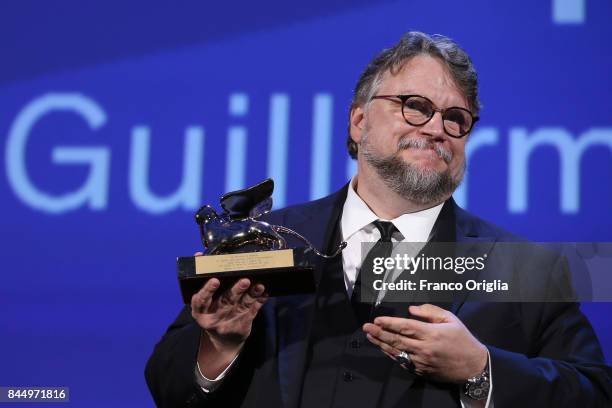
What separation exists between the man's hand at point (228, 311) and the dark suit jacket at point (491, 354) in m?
0.06

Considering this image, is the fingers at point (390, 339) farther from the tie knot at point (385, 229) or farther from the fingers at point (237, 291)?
the tie knot at point (385, 229)

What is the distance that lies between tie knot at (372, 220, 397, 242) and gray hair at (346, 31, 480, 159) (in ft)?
1.25

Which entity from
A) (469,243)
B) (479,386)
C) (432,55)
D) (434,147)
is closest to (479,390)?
(479,386)

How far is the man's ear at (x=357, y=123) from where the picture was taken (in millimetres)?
2301

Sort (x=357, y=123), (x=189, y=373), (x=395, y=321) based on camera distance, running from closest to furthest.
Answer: (x=395, y=321) < (x=189, y=373) < (x=357, y=123)

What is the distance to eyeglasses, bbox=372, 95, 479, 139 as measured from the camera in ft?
6.76

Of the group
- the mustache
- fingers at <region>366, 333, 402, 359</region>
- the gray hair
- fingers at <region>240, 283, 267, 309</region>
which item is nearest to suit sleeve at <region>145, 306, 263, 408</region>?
fingers at <region>240, 283, 267, 309</region>

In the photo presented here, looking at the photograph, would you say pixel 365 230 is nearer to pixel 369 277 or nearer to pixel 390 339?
pixel 369 277

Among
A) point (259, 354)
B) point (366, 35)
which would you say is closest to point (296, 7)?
point (366, 35)

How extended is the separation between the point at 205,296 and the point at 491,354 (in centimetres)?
58

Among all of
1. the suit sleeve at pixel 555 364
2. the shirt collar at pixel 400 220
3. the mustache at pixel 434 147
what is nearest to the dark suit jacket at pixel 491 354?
the suit sleeve at pixel 555 364

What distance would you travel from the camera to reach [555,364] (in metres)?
1.75

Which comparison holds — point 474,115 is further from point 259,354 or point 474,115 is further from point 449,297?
point 259,354

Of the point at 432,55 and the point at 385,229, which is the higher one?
the point at 432,55
